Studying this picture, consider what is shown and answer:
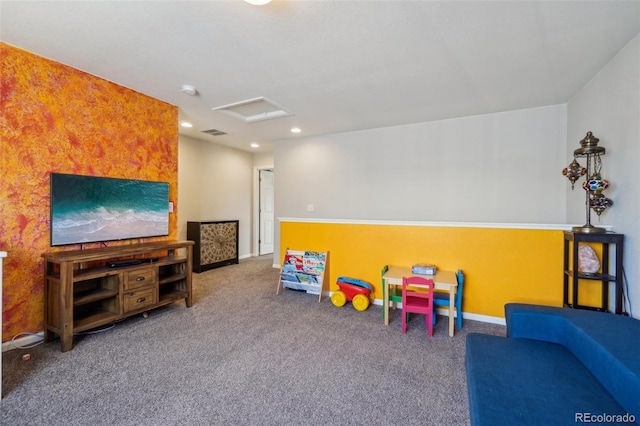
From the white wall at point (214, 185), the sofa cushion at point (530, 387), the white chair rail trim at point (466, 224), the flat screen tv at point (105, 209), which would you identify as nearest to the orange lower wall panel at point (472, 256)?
the white chair rail trim at point (466, 224)

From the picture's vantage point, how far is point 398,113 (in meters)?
3.83

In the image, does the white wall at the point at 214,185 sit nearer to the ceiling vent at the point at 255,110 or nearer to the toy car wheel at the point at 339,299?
the ceiling vent at the point at 255,110

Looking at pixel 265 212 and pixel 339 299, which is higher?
pixel 265 212

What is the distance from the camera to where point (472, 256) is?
3.06 meters

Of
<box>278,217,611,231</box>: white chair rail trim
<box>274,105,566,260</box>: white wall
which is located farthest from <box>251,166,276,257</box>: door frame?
<box>278,217,611,231</box>: white chair rail trim

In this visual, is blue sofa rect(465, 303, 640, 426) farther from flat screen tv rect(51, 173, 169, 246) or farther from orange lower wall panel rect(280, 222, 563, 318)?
flat screen tv rect(51, 173, 169, 246)

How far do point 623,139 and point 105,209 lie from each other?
4633 millimetres

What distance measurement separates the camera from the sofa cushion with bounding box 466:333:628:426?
3.74 ft

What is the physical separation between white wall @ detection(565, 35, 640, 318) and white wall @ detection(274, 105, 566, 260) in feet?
2.78

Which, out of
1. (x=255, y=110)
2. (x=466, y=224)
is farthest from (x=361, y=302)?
(x=255, y=110)

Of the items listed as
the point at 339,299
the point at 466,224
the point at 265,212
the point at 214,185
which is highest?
the point at 214,185

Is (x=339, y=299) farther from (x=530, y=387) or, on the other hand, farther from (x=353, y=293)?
(x=530, y=387)

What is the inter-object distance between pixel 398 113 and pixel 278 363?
3.32 m

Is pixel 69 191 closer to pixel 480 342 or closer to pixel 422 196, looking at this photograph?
pixel 480 342
